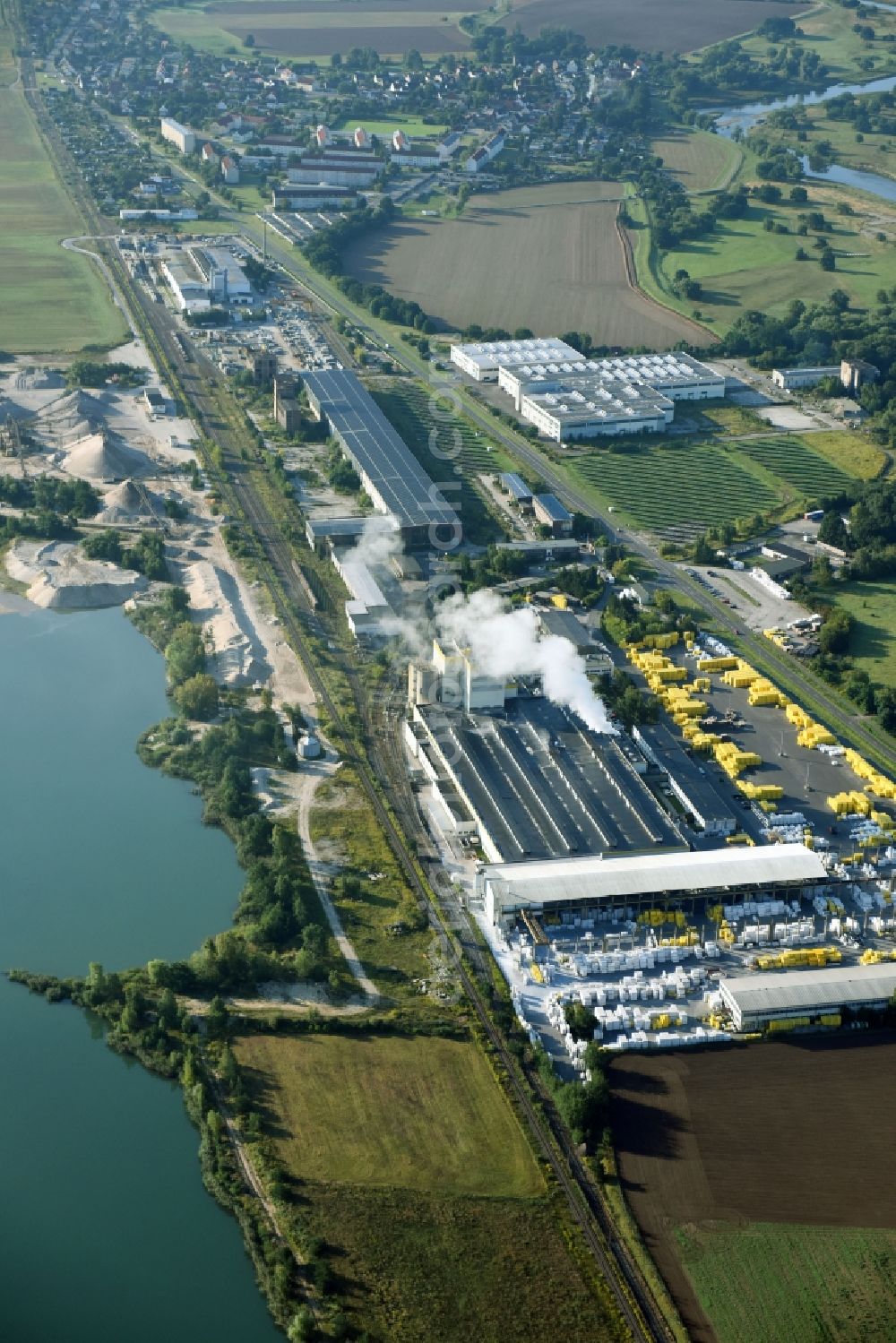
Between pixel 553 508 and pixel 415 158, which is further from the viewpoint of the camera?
pixel 415 158

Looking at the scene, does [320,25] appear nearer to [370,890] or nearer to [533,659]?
[533,659]

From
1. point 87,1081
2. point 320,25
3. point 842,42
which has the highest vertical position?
point 842,42

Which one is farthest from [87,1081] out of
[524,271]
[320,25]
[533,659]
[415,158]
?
[320,25]

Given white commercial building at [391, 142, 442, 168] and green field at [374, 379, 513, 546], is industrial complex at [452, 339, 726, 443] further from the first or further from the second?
white commercial building at [391, 142, 442, 168]

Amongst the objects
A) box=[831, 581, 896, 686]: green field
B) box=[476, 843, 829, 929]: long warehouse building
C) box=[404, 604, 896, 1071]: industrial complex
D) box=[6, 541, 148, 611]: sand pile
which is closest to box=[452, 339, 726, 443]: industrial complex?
box=[831, 581, 896, 686]: green field

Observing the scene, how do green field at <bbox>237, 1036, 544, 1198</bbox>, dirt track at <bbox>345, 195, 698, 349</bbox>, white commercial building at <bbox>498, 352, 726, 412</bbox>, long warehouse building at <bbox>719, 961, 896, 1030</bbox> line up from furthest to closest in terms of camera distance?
dirt track at <bbox>345, 195, 698, 349</bbox>, white commercial building at <bbox>498, 352, 726, 412</bbox>, long warehouse building at <bbox>719, 961, 896, 1030</bbox>, green field at <bbox>237, 1036, 544, 1198</bbox>

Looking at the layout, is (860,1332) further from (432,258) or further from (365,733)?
(432,258)
